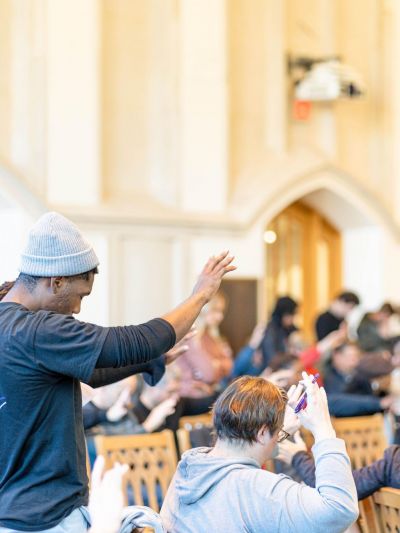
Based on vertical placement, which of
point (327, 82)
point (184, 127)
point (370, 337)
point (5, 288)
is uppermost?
point (327, 82)

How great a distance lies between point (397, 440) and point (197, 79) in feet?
16.1

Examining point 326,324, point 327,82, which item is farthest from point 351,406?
point 327,82

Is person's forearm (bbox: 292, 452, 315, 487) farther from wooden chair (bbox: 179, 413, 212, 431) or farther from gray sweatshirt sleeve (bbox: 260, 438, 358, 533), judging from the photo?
wooden chair (bbox: 179, 413, 212, 431)

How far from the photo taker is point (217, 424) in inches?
97.0

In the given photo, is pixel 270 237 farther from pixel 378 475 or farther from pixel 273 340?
pixel 378 475

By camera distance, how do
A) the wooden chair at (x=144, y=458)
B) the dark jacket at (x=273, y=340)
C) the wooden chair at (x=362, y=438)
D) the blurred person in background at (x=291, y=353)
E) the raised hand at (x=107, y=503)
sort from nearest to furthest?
the raised hand at (x=107, y=503) < the wooden chair at (x=144, y=458) < the wooden chair at (x=362, y=438) < the blurred person in background at (x=291, y=353) < the dark jacket at (x=273, y=340)

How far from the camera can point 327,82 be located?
862 cm

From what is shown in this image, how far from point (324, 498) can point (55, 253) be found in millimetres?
873

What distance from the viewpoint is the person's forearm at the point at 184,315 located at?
2324mm

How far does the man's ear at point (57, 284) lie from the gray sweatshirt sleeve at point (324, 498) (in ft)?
2.38

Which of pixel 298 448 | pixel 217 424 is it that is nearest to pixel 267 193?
pixel 298 448

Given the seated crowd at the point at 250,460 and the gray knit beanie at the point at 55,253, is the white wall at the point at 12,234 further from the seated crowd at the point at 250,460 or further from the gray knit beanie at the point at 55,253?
the gray knit beanie at the point at 55,253

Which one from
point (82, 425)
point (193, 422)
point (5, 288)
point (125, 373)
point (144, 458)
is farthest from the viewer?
point (193, 422)

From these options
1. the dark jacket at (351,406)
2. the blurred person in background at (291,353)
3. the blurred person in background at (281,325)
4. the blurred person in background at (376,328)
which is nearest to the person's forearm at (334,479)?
the dark jacket at (351,406)
